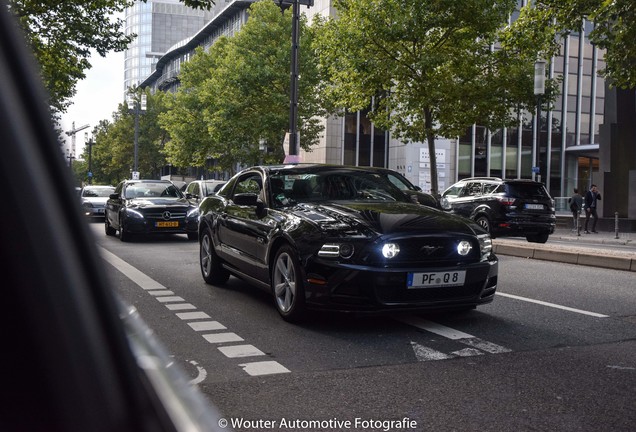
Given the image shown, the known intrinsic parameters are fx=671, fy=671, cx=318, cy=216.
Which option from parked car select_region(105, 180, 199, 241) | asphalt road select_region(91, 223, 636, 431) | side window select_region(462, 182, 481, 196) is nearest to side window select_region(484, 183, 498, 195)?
side window select_region(462, 182, 481, 196)

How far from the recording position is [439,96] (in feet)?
80.7

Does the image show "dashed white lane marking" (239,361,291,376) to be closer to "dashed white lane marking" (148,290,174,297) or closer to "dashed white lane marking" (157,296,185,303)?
"dashed white lane marking" (157,296,185,303)

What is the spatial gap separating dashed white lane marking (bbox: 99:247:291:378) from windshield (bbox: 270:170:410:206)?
1.42 meters

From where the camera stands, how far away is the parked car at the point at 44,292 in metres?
0.50

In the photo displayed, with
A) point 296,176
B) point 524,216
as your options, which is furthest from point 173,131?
point 296,176

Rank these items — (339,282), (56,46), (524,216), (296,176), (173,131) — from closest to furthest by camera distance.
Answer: (339,282), (296,176), (524,216), (56,46), (173,131)

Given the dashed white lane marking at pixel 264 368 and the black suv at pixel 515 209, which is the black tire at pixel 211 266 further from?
the black suv at pixel 515 209

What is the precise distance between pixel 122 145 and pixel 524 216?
5719 cm

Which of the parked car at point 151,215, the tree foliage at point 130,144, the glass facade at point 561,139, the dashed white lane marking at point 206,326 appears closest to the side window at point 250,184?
the dashed white lane marking at point 206,326

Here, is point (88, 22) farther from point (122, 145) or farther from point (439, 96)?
point (122, 145)

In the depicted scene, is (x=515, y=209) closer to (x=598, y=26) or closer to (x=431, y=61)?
(x=598, y=26)

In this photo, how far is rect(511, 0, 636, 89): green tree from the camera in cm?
1473

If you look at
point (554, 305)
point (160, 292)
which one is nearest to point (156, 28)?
point (160, 292)

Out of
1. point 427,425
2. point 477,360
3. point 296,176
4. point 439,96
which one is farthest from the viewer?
point 439,96
